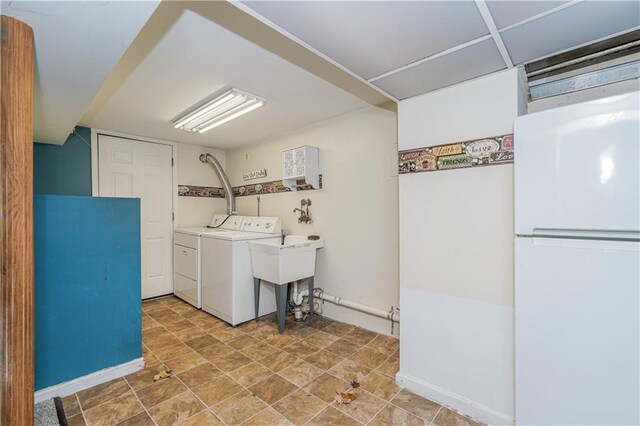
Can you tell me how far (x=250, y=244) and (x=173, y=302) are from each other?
1.63m

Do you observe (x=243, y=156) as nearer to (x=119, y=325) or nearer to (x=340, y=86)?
(x=340, y=86)

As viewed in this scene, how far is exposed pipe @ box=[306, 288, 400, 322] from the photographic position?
2646 millimetres

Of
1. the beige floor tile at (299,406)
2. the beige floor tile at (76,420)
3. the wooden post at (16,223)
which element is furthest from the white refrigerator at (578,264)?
the beige floor tile at (76,420)

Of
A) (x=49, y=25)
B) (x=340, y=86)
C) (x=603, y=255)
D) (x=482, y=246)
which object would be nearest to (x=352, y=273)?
(x=482, y=246)

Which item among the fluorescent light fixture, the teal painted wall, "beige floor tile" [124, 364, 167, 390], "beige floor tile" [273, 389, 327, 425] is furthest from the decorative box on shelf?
the teal painted wall

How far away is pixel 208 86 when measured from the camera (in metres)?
2.32

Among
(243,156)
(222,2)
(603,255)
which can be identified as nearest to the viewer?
(603,255)

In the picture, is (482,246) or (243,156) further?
(243,156)

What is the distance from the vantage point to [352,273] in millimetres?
3018

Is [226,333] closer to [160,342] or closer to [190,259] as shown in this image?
[160,342]

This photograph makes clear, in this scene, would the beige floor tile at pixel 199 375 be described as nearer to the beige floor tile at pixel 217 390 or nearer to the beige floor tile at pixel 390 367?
the beige floor tile at pixel 217 390

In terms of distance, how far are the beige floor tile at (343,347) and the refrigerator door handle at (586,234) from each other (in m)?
1.74

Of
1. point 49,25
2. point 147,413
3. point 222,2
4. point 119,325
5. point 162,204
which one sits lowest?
point 147,413

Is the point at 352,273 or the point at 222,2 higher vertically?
the point at 222,2
